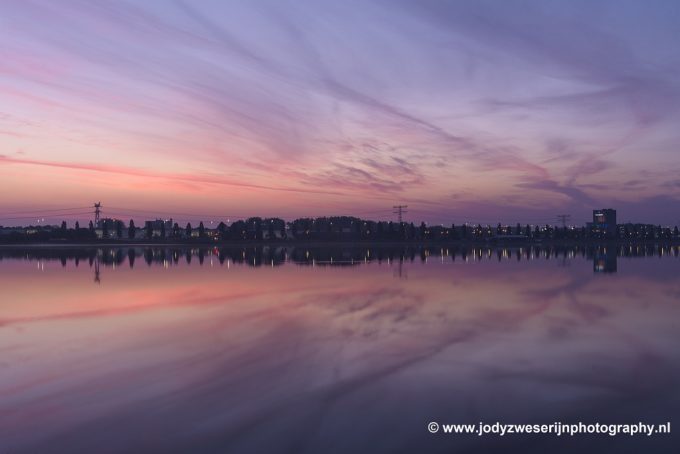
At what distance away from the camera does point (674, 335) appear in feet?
42.8

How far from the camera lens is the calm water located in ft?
22.9

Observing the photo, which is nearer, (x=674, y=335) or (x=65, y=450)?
(x=65, y=450)

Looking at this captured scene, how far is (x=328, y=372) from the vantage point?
32.2ft

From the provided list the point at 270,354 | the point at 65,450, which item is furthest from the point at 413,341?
the point at 65,450

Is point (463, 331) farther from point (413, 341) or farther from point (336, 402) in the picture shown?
point (336, 402)

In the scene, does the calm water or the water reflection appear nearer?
the calm water

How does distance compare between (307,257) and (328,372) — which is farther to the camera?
(307,257)

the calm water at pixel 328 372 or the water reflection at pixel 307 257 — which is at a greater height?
the calm water at pixel 328 372

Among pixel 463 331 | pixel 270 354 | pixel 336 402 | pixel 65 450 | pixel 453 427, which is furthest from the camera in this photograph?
pixel 463 331

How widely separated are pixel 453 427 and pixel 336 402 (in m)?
1.92

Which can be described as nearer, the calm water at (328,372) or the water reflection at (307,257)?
the calm water at (328,372)

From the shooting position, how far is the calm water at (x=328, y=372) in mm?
6965

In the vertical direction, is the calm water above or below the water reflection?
above

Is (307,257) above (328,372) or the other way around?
the other way around
